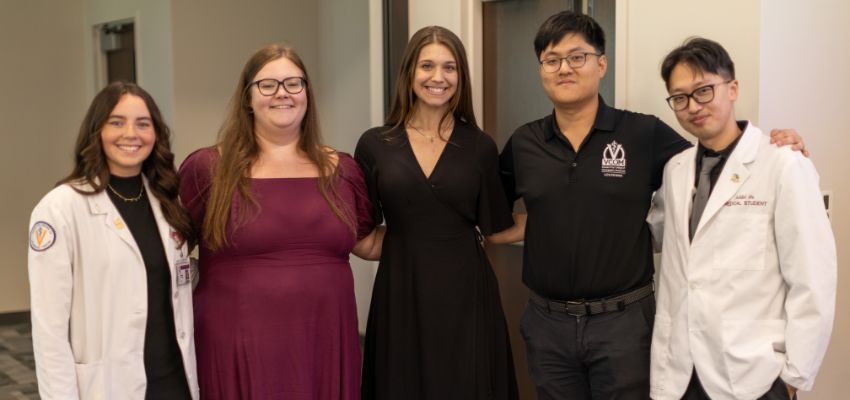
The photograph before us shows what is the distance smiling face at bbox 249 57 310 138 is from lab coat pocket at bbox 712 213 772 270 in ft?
4.40

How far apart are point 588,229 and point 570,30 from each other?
0.63 m

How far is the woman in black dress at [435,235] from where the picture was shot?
9.28 feet

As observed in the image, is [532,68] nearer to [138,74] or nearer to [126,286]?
[126,286]

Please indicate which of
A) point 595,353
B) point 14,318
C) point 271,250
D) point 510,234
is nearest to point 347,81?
point 510,234

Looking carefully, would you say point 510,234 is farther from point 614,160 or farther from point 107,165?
point 107,165

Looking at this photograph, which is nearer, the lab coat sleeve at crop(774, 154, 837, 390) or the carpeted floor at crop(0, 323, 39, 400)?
the lab coat sleeve at crop(774, 154, 837, 390)

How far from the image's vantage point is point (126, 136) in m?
2.38

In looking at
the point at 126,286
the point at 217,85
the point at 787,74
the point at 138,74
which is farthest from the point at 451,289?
the point at 138,74

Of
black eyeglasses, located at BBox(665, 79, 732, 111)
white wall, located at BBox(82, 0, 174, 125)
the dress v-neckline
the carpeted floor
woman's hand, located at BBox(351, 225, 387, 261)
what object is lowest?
the carpeted floor

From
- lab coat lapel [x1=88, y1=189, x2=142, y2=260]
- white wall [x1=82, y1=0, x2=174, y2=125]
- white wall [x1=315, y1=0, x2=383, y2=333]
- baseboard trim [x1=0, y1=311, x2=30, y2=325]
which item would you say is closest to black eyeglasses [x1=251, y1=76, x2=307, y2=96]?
lab coat lapel [x1=88, y1=189, x2=142, y2=260]

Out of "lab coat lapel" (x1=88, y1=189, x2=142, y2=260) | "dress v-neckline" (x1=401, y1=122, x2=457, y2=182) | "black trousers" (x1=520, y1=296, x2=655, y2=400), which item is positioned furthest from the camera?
"dress v-neckline" (x1=401, y1=122, x2=457, y2=182)

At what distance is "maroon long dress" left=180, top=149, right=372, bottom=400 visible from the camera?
2.61m

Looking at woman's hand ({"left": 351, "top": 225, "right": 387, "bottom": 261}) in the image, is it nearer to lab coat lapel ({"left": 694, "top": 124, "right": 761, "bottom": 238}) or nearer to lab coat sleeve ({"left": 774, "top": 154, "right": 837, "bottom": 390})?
lab coat lapel ({"left": 694, "top": 124, "right": 761, "bottom": 238})

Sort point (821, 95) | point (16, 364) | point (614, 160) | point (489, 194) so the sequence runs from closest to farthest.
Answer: point (614, 160) → point (821, 95) → point (489, 194) → point (16, 364)
